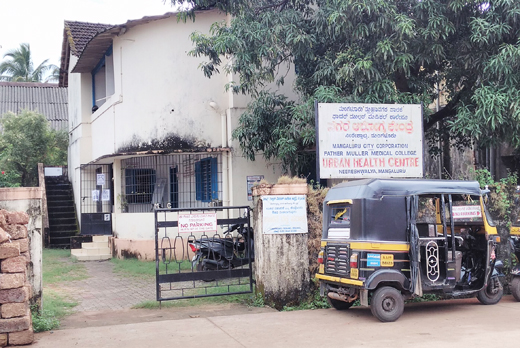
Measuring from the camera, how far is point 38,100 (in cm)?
3322

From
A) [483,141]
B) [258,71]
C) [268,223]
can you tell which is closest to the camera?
[268,223]

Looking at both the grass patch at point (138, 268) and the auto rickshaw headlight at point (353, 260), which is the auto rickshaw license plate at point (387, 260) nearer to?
the auto rickshaw headlight at point (353, 260)

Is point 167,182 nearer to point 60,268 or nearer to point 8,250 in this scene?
point 60,268

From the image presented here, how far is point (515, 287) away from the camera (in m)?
9.06

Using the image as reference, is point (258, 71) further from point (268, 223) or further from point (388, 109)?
point (268, 223)

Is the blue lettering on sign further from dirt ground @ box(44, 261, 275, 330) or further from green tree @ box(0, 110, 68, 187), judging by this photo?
green tree @ box(0, 110, 68, 187)

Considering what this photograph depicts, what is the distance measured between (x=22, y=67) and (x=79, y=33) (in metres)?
24.5

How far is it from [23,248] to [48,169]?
1696cm

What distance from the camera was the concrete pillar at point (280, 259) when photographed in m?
8.78

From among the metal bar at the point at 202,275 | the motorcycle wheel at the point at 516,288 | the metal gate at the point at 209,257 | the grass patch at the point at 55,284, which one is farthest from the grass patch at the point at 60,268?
the motorcycle wheel at the point at 516,288

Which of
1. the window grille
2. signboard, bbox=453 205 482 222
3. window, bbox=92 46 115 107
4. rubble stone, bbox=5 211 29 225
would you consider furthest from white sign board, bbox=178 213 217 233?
window, bbox=92 46 115 107

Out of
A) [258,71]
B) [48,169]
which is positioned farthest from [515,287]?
[48,169]

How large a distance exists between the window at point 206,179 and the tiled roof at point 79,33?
18.2 ft

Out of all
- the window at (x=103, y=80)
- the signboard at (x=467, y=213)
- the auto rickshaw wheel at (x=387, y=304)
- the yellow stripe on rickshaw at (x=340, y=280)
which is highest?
the window at (x=103, y=80)
